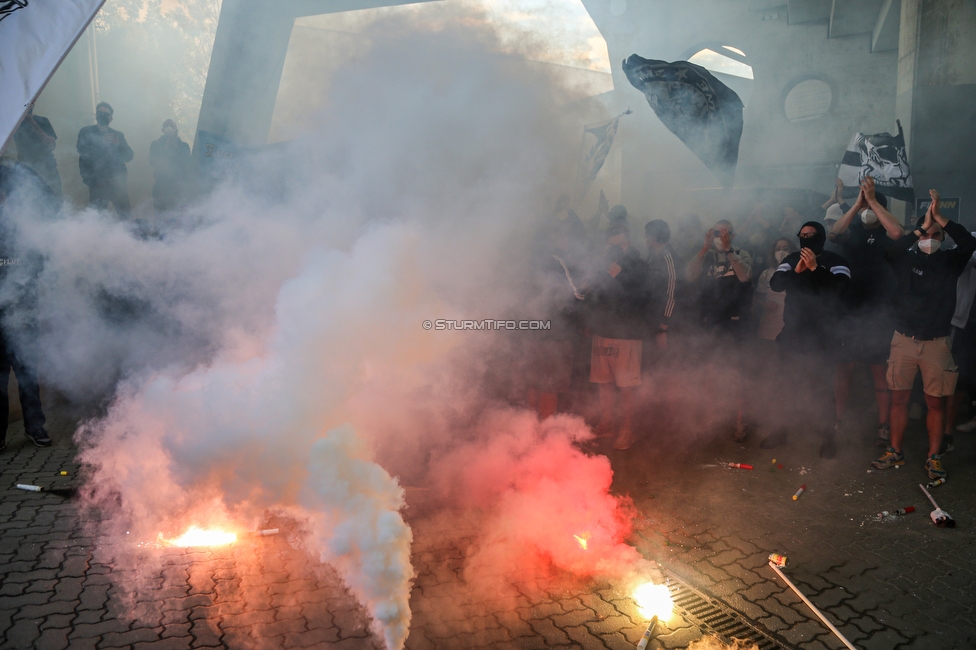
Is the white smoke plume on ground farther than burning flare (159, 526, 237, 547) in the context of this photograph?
No

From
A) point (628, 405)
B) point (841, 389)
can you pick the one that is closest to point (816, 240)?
point (841, 389)

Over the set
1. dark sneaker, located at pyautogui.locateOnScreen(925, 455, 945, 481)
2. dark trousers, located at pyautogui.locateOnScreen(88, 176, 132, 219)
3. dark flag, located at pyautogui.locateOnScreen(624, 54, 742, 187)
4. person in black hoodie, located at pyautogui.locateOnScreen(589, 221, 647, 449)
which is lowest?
dark sneaker, located at pyautogui.locateOnScreen(925, 455, 945, 481)

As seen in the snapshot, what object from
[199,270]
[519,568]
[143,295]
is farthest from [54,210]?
[519,568]

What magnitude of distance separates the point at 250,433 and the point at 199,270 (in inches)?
73.9

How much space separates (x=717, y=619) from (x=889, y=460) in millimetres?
2655

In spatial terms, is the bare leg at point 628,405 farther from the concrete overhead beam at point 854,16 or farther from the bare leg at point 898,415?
the concrete overhead beam at point 854,16

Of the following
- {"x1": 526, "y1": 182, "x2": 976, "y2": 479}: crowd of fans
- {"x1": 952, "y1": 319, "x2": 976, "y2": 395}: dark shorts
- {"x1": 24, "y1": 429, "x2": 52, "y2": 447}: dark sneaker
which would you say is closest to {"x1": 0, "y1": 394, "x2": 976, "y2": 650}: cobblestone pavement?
{"x1": 24, "y1": 429, "x2": 52, "y2": 447}: dark sneaker

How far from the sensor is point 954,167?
662cm

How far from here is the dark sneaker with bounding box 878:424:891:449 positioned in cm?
499

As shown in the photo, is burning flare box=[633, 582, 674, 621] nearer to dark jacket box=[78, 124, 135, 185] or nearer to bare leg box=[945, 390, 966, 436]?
bare leg box=[945, 390, 966, 436]

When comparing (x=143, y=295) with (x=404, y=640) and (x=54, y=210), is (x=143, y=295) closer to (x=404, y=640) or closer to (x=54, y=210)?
(x=54, y=210)

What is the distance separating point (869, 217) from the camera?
16.1 ft

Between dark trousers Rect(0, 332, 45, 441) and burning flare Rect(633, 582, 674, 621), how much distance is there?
4675mm

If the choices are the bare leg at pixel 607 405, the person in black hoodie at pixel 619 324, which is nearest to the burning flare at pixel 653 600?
the person in black hoodie at pixel 619 324
